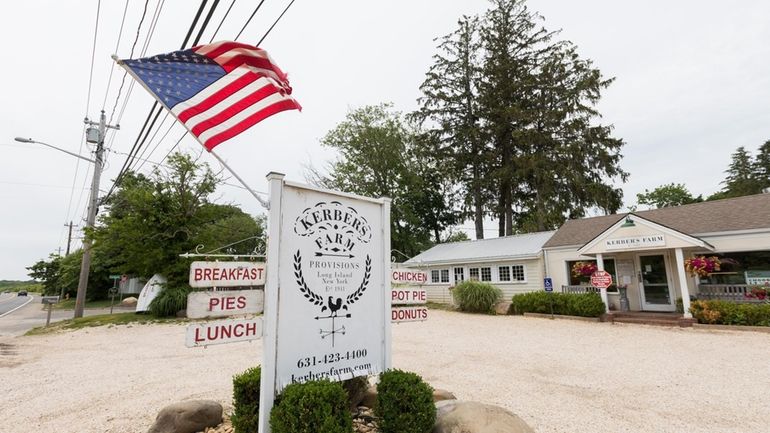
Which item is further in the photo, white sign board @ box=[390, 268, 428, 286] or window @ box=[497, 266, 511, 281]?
window @ box=[497, 266, 511, 281]

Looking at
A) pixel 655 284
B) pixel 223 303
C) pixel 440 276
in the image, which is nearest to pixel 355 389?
pixel 223 303

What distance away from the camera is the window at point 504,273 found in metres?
17.8

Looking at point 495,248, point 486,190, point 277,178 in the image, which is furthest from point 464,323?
point 486,190

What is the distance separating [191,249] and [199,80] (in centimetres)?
1404

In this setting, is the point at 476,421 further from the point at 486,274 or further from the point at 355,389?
the point at 486,274

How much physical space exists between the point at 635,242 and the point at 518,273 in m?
5.89

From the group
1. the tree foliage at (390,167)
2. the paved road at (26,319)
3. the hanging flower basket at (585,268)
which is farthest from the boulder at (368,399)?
the tree foliage at (390,167)

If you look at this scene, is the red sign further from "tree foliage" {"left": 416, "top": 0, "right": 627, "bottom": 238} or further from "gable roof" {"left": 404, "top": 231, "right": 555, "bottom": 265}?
"tree foliage" {"left": 416, "top": 0, "right": 627, "bottom": 238}

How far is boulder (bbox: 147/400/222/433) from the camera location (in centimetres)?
362

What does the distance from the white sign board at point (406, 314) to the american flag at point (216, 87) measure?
9.03ft

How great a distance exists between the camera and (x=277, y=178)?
3367mm

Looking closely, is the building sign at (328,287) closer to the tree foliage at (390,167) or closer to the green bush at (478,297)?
the green bush at (478,297)

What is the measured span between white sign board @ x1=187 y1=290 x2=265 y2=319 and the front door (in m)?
15.0

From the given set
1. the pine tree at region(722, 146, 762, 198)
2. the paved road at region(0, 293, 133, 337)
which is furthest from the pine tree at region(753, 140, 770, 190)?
the paved road at region(0, 293, 133, 337)
